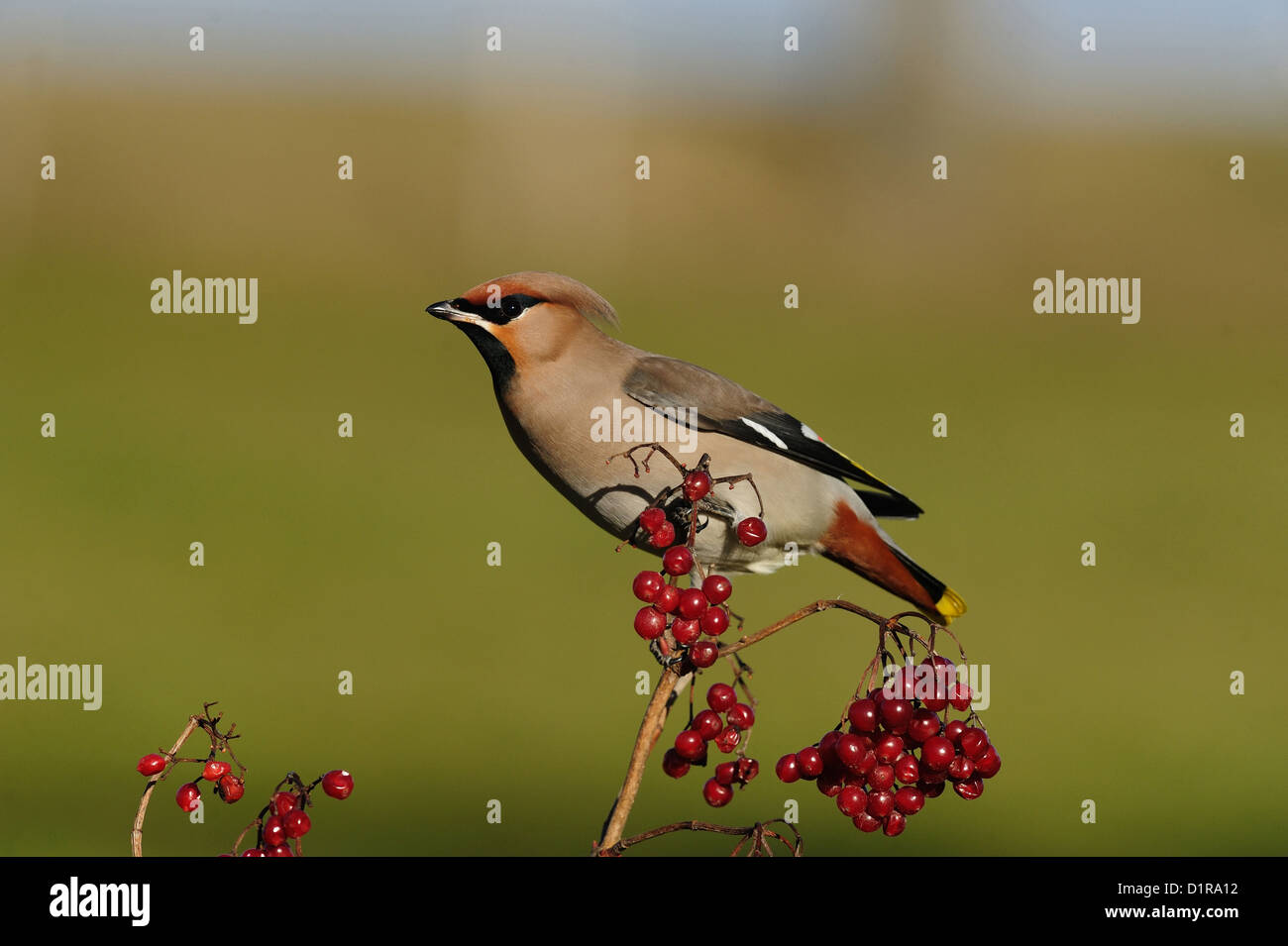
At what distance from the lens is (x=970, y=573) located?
410 inches

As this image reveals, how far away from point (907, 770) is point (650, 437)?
1454mm

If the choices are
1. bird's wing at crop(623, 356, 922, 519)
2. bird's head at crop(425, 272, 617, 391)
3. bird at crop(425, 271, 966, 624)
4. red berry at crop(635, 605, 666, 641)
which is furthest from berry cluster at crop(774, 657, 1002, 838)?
bird's wing at crop(623, 356, 922, 519)

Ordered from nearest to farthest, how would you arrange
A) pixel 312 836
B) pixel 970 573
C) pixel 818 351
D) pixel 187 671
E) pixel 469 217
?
pixel 312 836, pixel 187 671, pixel 970 573, pixel 469 217, pixel 818 351

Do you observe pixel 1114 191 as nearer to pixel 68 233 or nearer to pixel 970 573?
pixel 970 573

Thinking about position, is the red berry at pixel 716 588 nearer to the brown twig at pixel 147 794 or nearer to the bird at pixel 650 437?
the brown twig at pixel 147 794

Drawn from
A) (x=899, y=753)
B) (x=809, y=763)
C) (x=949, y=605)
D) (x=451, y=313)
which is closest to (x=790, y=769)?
(x=809, y=763)

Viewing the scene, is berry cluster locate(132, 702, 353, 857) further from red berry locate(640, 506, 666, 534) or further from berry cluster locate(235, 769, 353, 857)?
red berry locate(640, 506, 666, 534)

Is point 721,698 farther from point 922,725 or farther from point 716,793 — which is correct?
point 922,725

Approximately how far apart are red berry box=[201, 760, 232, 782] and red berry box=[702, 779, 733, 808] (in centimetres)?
58

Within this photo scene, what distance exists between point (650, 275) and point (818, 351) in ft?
7.49

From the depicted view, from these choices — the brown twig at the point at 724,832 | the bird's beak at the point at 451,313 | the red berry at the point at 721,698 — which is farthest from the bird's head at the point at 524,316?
the brown twig at the point at 724,832

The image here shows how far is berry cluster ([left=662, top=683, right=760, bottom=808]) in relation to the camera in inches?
68.6

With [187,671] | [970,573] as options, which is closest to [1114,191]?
[970,573]

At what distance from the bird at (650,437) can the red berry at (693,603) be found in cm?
98
